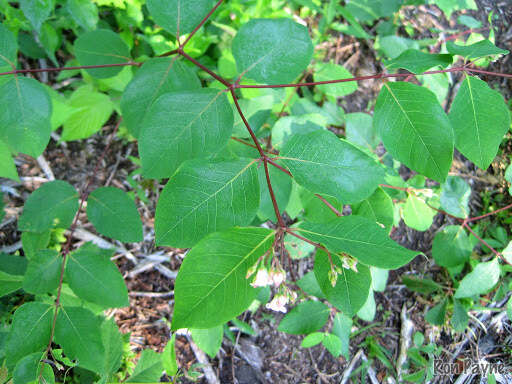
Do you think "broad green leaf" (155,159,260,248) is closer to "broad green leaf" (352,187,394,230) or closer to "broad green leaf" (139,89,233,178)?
"broad green leaf" (139,89,233,178)

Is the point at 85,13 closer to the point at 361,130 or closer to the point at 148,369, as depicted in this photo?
the point at 361,130

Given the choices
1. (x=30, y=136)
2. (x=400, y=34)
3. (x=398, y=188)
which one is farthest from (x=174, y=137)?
(x=400, y=34)

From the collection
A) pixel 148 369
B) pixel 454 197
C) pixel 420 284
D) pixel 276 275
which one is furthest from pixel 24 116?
pixel 420 284

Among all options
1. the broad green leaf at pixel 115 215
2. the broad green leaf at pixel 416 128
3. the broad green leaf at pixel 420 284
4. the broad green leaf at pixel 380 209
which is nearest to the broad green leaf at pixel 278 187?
the broad green leaf at pixel 380 209

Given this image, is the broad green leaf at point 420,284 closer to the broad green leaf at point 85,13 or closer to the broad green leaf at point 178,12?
the broad green leaf at point 178,12

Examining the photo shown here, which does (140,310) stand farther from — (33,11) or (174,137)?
(33,11)
